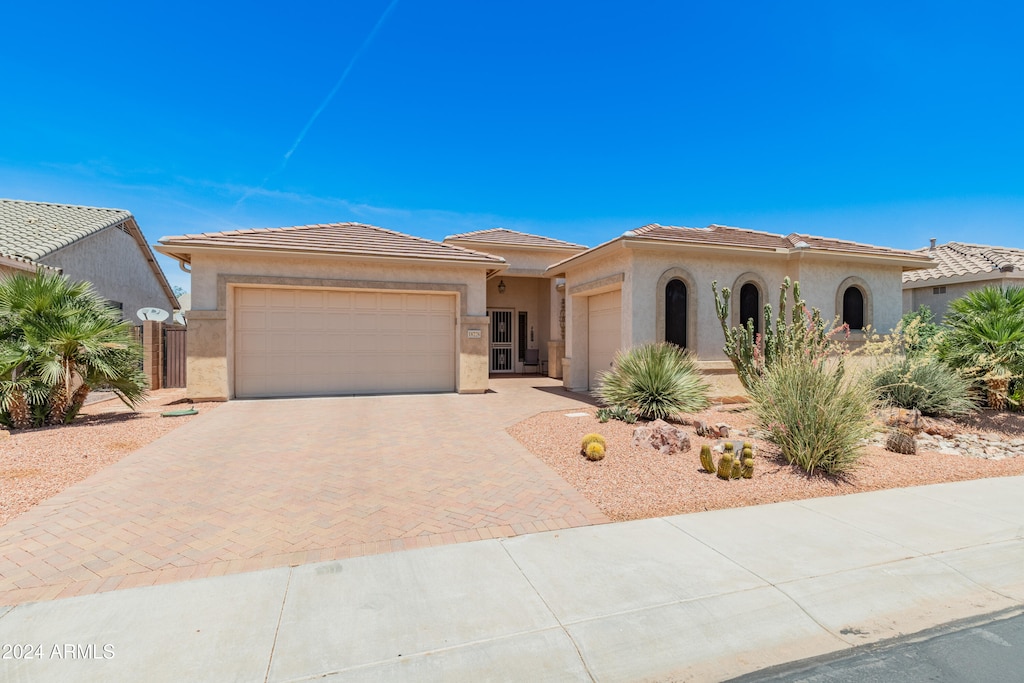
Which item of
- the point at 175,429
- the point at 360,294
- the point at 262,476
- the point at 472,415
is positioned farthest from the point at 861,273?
the point at 175,429

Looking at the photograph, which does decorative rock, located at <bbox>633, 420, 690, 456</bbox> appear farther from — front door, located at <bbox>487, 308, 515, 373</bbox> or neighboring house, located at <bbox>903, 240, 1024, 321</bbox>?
neighboring house, located at <bbox>903, 240, 1024, 321</bbox>

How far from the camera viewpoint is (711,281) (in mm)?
12891

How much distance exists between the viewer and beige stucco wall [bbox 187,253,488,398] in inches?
466

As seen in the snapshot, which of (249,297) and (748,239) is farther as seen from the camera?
(748,239)

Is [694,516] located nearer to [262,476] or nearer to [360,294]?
[262,476]

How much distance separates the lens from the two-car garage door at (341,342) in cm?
1254

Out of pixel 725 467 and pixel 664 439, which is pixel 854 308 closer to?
pixel 664 439

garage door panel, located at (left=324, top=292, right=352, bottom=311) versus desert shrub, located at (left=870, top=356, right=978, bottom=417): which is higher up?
garage door panel, located at (left=324, top=292, right=352, bottom=311)

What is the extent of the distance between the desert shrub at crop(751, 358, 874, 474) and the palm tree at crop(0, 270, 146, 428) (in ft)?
36.6

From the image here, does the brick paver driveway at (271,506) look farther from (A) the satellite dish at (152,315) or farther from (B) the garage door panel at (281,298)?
(A) the satellite dish at (152,315)

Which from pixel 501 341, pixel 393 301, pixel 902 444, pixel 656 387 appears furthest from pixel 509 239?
pixel 902 444

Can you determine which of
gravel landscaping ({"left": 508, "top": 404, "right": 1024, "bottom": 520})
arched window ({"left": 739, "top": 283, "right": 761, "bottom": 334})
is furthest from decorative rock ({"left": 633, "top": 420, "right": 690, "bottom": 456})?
arched window ({"left": 739, "top": 283, "right": 761, "bottom": 334})

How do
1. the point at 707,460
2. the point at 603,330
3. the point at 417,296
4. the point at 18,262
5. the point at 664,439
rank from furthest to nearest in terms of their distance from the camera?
1. the point at 603,330
2. the point at 417,296
3. the point at 18,262
4. the point at 664,439
5. the point at 707,460

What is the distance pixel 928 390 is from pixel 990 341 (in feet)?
6.07
